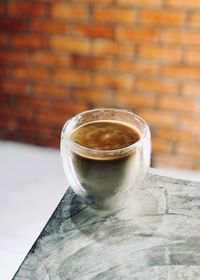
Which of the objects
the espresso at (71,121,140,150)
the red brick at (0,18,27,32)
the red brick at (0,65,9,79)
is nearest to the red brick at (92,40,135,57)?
the red brick at (0,18,27,32)

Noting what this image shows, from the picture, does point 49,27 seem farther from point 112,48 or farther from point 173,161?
point 173,161

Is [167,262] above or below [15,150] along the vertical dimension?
above

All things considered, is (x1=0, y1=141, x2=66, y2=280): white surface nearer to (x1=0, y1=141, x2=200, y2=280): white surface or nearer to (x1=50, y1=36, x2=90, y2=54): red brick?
(x1=0, y1=141, x2=200, y2=280): white surface

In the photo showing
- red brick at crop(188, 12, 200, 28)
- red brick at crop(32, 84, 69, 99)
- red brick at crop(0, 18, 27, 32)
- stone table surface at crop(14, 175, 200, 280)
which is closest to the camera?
stone table surface at crop(14, 175, 200, 280)

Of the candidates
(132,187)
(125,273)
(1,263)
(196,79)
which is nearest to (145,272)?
(125,273)

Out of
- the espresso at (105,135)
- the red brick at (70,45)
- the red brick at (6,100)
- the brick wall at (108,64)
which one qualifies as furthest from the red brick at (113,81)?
the espresso at (105,135)

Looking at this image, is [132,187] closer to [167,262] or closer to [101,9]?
[167,262]

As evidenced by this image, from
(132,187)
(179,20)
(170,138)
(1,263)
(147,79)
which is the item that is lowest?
(1,263)
